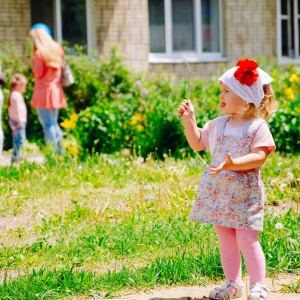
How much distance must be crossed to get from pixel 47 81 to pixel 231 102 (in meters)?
6.29

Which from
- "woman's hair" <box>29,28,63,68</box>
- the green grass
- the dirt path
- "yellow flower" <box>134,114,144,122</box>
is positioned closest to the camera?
the dirt path

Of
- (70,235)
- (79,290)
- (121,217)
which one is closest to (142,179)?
(121,217)

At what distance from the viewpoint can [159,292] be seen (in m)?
4.41

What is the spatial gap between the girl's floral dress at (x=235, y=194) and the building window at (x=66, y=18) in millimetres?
10703

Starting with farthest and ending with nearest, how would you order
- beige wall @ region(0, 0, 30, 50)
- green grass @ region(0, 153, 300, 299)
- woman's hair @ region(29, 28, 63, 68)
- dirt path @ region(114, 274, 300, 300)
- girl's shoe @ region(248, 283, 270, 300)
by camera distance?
beige wall @ region(0, 0, 30, 50) → woman's hair @ region(29, 28, 63, 68) → green grass @ region(0, 153, 300, 299) → dirt path @ region(114, 274, 300, 300) → girl's shoe @ region(248, 283, 270, 300)

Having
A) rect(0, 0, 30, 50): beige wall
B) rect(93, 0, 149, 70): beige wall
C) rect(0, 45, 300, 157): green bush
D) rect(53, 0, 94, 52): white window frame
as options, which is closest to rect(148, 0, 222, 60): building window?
rect(93, 0, 149, 70): beige wall

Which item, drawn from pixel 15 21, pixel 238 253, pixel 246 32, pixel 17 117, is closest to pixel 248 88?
pixel 238 253

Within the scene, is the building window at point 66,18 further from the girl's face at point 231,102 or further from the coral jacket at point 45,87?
the girl's face at point 231,102

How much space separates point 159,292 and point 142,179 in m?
3.23

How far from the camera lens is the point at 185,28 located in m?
15.9

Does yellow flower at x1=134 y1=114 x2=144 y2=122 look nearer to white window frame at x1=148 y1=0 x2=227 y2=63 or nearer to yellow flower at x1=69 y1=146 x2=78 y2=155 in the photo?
yellow flower at x1=69 y1=146 x2=78 y2=155

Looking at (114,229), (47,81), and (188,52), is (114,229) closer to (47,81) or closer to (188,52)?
(47,81)

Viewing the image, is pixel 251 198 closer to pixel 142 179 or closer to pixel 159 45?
pixel 142 179

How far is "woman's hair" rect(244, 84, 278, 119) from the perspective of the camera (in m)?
4.25
